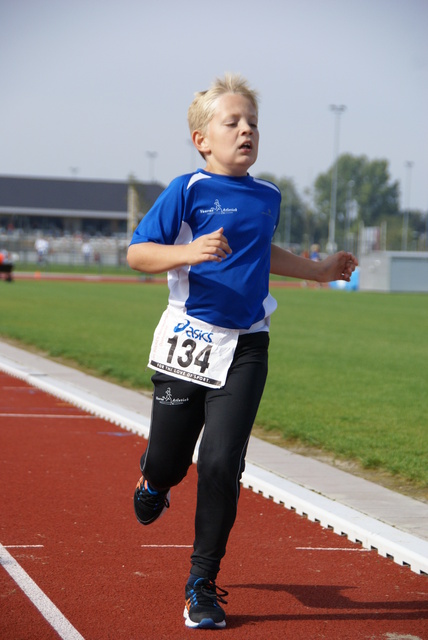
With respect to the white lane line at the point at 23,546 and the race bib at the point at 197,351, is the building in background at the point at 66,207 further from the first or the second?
the race bib at the point at 197,351

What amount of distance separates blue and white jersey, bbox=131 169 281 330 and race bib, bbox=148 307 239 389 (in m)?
0.04

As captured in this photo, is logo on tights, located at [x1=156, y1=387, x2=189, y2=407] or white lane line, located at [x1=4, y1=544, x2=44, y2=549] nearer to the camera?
logo on tights, located at [x1=156, y1=387, x2=189, y2=407]

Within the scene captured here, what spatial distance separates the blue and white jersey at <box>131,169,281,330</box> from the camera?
4062 millimetres

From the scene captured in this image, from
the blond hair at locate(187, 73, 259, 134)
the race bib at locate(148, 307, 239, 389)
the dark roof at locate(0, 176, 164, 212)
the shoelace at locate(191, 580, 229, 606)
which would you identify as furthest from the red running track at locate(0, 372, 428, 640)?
the dark roof at locate(0, 176, 164, 212)

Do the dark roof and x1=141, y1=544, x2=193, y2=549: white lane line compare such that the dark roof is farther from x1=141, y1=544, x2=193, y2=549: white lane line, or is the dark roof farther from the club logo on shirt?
the club logo on shirt

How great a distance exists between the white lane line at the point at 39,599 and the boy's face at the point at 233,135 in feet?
6.42

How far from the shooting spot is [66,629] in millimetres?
3936

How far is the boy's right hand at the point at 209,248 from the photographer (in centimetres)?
377

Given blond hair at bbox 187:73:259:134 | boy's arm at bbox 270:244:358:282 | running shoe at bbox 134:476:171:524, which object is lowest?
running shoe at bbox 134:476:171:524

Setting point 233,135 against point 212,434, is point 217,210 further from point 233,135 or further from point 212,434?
point 212,434

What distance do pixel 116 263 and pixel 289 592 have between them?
71.1 meters

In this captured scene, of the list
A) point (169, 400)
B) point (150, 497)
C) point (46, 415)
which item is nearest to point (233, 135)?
point (169, 400)

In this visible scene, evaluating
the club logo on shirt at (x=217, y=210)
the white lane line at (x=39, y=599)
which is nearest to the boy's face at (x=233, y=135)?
the club logo on shirt at (x=217, y=210)

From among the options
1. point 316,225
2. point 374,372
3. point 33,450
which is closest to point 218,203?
point 33,450
